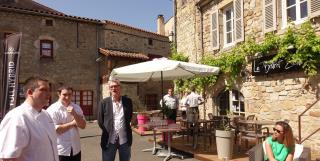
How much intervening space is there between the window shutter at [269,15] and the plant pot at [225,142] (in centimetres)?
334

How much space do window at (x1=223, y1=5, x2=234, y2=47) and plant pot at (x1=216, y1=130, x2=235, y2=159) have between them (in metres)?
4.78

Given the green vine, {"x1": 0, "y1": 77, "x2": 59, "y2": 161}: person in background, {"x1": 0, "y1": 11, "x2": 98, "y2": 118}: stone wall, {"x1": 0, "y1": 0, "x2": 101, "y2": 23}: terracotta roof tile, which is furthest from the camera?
{"x1": 0, "y1": 11, "x2": 98, "y2": 118}: stone wall

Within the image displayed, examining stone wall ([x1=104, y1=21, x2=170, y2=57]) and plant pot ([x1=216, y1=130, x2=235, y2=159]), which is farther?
stone wall ([x1=104, y1=21, x2=170, y2=57])

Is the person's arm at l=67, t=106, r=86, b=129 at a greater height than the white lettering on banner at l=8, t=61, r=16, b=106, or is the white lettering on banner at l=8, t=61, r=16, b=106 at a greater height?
the white lettering on banner at l=8, t=61, r=16, b=106

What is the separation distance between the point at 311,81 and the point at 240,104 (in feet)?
11.0

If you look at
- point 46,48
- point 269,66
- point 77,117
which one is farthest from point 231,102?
point 46,48

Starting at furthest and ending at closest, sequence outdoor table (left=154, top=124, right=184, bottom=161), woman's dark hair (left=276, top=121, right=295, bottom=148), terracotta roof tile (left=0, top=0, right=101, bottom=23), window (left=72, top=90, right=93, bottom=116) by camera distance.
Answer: window (left=72, top=90, right=93, bottom=116) → terracotta roof tile (left=0, top=0, right=101, bottom=23) → outdoor table (left=154, top=124, right=184, bottom=161) → woman's dark hair (left=276, top=121, right=295, bottom=148)

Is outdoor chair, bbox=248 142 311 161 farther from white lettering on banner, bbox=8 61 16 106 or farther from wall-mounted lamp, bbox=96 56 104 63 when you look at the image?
wall-mounted lamp, bbox=96 56 104 63

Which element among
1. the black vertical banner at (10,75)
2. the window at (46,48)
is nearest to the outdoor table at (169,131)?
the black vertical banner at (10,75)

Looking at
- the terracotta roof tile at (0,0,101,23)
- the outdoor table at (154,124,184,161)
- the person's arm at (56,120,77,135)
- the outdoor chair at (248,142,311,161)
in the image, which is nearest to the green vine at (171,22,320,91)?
the outdoor chair at (248,142,311,161)

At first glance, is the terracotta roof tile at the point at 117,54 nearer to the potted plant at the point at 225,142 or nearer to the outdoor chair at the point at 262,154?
the potted plant at the point at 225,142

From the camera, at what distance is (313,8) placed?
297 inches

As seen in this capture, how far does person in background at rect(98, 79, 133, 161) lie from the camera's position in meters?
4.82

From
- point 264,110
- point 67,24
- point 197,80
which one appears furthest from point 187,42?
point 67,24
